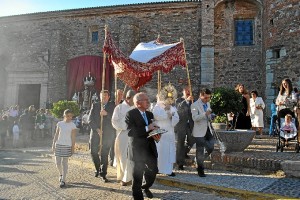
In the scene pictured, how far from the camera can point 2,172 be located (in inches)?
262

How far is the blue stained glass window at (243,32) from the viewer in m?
15.2

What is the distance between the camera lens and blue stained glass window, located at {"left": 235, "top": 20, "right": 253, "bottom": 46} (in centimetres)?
1518

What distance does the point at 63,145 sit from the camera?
17.9 feet

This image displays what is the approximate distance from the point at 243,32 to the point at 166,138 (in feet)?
38.0

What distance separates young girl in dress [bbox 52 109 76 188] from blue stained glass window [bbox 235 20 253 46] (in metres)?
12.1

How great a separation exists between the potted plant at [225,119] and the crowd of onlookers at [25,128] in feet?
28.6

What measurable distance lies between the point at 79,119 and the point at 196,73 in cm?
693

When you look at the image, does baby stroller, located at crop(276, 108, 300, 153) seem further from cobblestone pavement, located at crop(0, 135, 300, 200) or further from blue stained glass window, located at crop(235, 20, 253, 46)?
blue stained glass window, located at crop(235, 20, 253, 46)

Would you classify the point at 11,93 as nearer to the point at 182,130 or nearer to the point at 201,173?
the point at 182,130

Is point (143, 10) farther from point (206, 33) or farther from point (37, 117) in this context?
point (37, 117)

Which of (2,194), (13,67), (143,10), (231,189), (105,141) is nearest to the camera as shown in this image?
(231,189)

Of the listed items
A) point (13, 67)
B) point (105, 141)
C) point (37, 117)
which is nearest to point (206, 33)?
point (37, 117)

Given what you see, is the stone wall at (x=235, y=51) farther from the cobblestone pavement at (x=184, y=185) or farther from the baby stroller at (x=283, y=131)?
the cobblestone pavement at (x=184, y=185)

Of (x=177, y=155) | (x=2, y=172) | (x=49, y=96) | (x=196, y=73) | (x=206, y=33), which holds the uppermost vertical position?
(x=206, y=33)
